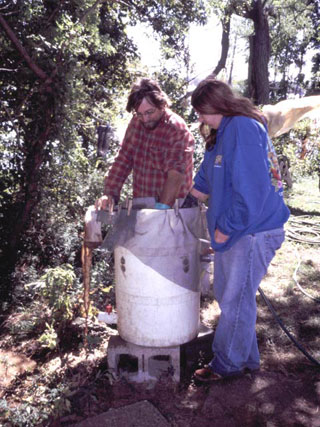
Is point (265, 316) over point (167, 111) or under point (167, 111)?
under

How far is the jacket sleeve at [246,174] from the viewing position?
1.99 metres

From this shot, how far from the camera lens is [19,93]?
4.02 m

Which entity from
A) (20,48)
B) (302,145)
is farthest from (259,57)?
(20,48)

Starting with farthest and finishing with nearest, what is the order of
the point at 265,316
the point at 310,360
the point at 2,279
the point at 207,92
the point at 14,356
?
the point at 2,279 < the point at 265,316 < the point at 14,356 < the point at 310,360 < the point at 207,92

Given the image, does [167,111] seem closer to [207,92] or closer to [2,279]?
[207,92]

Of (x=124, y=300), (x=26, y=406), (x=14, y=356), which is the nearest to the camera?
(x=26, y=406)

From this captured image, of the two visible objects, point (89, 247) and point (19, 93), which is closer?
point (89, 247)

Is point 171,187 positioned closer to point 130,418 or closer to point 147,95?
point 147,95

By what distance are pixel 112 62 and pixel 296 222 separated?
14.9 feet

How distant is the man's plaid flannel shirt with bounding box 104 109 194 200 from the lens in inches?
107

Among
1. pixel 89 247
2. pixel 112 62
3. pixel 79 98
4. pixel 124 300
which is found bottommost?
pixel 124 300

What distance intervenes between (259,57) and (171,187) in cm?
1095

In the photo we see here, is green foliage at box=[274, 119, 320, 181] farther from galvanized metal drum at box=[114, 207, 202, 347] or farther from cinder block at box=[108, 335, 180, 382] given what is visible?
cinder block at box=[108, 335, 180, 382]

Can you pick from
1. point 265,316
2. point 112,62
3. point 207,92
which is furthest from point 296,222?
point 207,92
